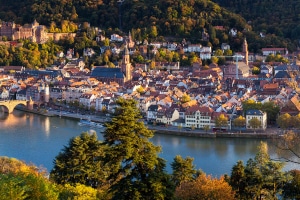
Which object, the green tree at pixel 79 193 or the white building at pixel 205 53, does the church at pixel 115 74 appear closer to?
the white building at pixel 205 53

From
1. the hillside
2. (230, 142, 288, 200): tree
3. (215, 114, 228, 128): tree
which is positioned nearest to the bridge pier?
(215, 114, 228, 128): tree

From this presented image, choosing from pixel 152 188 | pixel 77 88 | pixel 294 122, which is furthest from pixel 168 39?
pixel 152 188

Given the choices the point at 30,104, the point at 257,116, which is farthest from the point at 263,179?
the point at 30,104

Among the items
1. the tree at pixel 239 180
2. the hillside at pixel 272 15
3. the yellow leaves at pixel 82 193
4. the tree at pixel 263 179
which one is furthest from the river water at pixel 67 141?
the hillside at pixel 272 15

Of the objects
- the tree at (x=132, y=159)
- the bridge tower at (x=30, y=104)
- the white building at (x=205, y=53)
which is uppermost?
the white building at (x=205, y=53)

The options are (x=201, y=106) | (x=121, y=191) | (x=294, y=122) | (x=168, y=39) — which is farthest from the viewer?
(x=168, y=39)

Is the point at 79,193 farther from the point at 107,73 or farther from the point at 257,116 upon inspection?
the point at 107,73

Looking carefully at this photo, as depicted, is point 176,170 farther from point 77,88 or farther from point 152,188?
point 77,88
